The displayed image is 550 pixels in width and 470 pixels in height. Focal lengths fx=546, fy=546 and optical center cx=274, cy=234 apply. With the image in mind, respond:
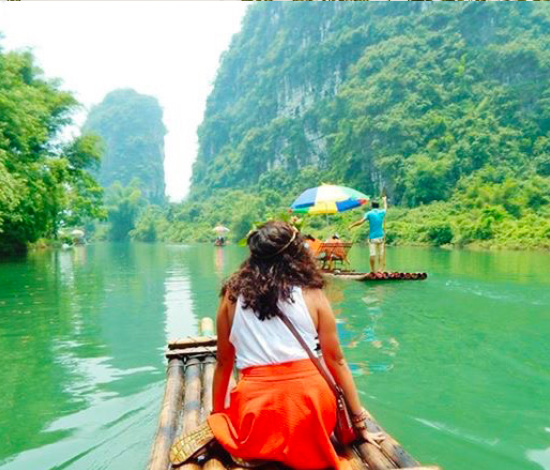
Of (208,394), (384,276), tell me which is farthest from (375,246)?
(208,394)

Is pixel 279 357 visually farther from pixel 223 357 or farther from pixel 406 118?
pixel 406 118

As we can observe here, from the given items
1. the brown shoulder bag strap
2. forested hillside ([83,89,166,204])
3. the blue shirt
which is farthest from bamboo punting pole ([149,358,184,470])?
forested hillside ([83,89,166,204])

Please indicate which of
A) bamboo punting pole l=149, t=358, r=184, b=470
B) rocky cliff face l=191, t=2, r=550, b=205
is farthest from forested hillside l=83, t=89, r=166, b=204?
bamboo punting pole l=149, t=358, r=184, b=470

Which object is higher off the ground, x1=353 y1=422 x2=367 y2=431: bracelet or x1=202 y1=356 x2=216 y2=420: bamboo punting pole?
x1=353 y1=422 x2=367 y2=431: bracelet

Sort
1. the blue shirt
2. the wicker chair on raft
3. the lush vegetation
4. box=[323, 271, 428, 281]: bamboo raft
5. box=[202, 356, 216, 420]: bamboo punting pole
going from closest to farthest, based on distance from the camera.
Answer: box=[202, 356, 216, 420]: bamboo punting pole
box=[323, 271, 428, 281]: bamboo raft
the blue shirt
the wicker chair on raft
the lush vegetation

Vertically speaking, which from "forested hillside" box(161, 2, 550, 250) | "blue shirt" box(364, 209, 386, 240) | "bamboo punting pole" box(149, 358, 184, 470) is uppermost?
"forested hillside" box(161, 2, 550, 250)

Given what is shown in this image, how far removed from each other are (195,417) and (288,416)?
968 mm

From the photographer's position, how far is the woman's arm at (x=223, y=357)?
7.43 ft

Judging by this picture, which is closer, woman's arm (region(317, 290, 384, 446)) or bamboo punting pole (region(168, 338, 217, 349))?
woman's arm (region(317, 290, 384, 446))

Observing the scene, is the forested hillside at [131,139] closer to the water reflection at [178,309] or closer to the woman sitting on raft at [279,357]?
the water reflection at [178,309]

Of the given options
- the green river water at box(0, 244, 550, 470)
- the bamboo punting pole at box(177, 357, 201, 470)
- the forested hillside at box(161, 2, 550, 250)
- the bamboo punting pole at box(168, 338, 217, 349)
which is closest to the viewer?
the bamboo punting pole at box(177, 357, 201, 470)

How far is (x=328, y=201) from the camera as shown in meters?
11.8

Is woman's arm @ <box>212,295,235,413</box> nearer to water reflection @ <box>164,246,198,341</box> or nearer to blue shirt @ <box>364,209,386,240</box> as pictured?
water reflection @ <box>164,246,198,341</box>

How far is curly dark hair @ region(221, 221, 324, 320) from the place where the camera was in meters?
2.12
